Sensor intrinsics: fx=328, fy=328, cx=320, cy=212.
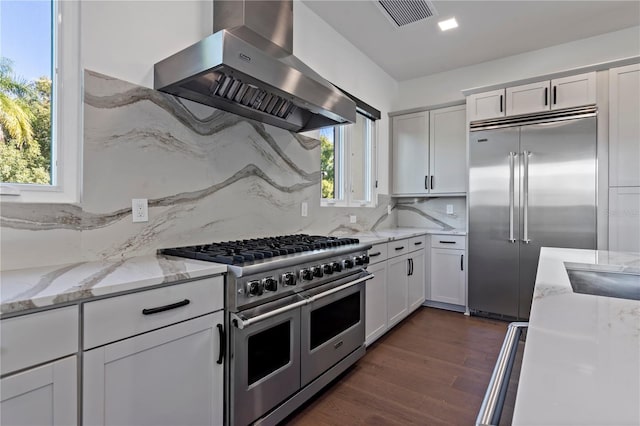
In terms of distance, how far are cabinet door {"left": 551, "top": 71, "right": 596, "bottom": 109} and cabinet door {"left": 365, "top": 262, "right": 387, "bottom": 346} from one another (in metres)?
2.35

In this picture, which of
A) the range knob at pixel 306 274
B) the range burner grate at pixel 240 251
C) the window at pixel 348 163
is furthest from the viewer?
the window at pixel 348 163

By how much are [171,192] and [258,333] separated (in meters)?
0.96

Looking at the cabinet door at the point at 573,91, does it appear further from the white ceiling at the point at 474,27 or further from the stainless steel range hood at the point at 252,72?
the stainless steel range hood at the point at 252,72

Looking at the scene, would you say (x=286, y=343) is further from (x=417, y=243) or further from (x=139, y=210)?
(x=417, y=243)

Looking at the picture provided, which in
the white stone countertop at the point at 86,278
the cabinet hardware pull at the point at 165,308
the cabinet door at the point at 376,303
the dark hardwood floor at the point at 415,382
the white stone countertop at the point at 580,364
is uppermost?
the white stone countertop at the point at 86,278

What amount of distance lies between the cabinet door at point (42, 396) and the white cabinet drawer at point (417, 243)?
294cm

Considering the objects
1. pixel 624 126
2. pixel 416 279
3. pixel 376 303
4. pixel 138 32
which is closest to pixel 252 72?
pixel 138 32

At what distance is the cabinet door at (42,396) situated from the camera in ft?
2.97

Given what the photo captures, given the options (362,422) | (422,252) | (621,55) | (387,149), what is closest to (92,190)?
(362,422)

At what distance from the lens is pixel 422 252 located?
3.77m

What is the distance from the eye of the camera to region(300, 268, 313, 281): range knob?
1.81 m

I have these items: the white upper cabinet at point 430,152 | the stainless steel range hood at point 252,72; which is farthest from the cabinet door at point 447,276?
the stainless steel range hood at point 252,72

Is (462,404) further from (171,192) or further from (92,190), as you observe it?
(92,190)

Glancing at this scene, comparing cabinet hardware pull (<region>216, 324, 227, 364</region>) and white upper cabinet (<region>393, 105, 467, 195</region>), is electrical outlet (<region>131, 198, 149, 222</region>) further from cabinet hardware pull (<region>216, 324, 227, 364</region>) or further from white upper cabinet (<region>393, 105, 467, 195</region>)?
white upper cabinet (<region>393, 105, 467, 195</region>)
